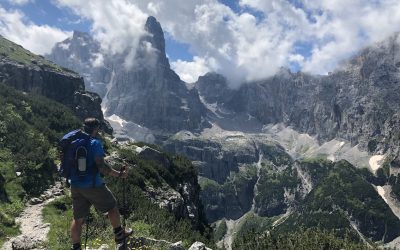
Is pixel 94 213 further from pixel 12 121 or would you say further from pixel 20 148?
pixel 12 121

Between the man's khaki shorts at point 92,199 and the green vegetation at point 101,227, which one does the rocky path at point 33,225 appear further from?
the man's khaki shorts at point 92,199

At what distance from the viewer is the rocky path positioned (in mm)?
21967

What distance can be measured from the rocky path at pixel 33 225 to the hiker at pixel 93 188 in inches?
297

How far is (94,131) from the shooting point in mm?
15008

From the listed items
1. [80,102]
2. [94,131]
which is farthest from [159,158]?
[80,102]

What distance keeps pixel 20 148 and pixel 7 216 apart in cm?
2319

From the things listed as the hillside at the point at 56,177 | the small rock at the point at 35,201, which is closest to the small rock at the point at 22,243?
the hillside at the point at 56,177

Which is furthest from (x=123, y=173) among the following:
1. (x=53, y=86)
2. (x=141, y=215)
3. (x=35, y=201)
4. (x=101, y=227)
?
(x=53, y=86)

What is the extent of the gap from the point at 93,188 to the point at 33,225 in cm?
2012

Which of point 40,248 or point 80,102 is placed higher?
point 80,102

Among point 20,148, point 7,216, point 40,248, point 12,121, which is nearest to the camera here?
point 40,248

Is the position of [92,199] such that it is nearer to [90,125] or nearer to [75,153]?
[75,153]

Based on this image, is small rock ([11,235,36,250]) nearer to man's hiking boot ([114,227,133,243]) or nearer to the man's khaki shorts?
the man's khaki shorts

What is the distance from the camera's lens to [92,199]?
15.0 m
